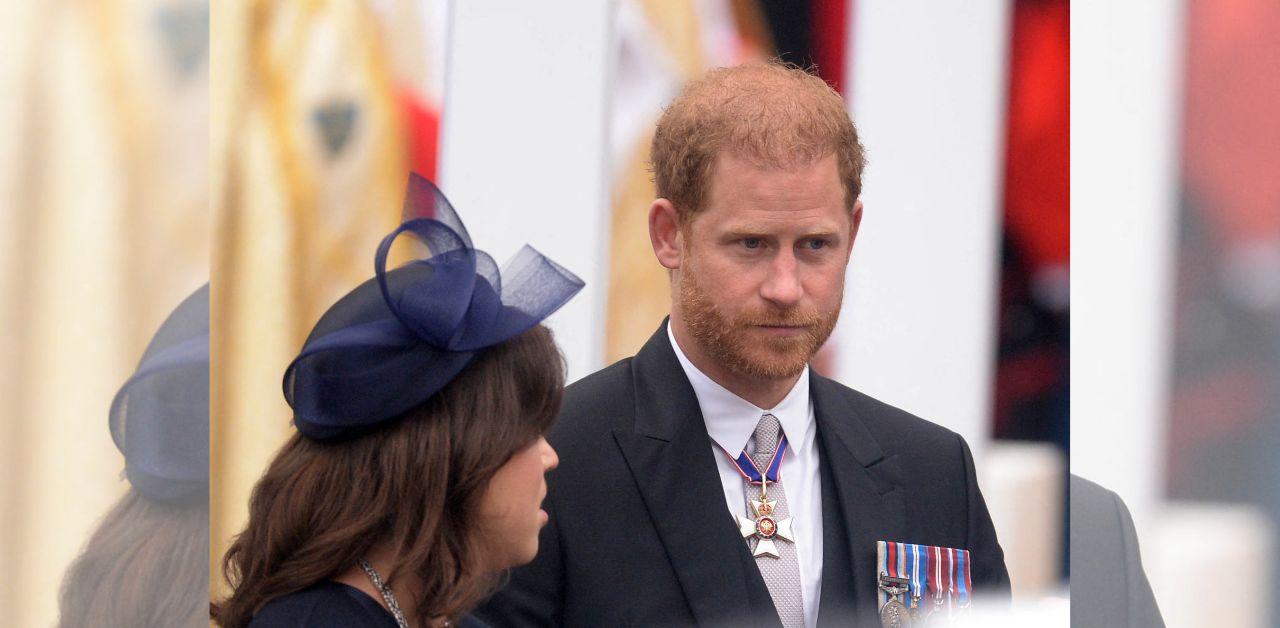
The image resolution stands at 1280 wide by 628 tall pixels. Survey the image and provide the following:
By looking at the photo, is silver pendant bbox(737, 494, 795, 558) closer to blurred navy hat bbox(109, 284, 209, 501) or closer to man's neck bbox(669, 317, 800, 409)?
man's neck bbox(669, 317, 800, 409)

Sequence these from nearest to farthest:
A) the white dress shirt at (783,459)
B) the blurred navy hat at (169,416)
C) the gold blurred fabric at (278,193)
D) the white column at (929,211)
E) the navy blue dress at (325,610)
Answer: the navy blue dress at (325,610), the white dress shirt at (783,459), the blurred navy hat at (169,416), the gold blurred fabric at (278,193), the white column at (929,211)

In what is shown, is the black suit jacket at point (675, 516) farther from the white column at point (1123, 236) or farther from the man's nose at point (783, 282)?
the white column at point (1123, 236)

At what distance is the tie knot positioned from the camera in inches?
93.7

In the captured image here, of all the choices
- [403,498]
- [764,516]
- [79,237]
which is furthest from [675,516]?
[79,237]

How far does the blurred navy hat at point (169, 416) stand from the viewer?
252cm

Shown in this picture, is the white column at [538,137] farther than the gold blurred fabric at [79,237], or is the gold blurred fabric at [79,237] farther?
the white column at [538,137]

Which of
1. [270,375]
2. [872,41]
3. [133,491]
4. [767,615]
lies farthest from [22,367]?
[872,41]

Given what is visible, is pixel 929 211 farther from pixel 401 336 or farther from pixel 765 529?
pixel 401 336

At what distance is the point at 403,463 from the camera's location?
1.79 meters

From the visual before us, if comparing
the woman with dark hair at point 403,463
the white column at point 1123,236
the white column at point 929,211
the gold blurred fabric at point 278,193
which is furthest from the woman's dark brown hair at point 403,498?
the white column at point 1123,236

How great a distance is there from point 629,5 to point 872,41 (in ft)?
1.76

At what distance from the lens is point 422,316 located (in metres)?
1.81

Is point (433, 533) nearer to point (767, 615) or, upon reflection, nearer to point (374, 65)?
point (767, 615)

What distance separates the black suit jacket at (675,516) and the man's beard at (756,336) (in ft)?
0.38
